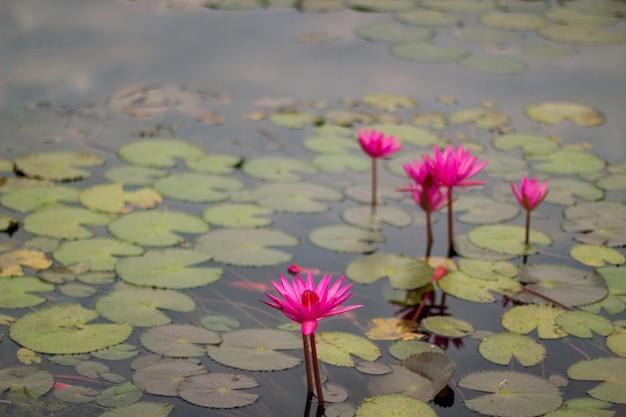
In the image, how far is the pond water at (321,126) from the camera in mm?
2781

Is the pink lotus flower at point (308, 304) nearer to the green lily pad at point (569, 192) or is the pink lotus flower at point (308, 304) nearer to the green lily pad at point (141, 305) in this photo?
the green lily pad at point (141, 305)

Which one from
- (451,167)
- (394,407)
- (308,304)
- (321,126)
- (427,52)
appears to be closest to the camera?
(308,304)

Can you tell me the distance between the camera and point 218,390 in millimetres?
2527

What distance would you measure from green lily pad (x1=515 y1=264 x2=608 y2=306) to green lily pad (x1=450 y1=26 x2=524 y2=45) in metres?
2.76

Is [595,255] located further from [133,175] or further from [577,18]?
[577,18]

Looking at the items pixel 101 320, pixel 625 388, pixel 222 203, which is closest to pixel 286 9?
pixel 222 203

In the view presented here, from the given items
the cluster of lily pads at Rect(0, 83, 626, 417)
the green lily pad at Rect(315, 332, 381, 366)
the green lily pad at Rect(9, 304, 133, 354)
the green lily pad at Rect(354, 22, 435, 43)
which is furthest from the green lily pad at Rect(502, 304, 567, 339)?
the green lily pad at Rect(354, 22, 435, 43)

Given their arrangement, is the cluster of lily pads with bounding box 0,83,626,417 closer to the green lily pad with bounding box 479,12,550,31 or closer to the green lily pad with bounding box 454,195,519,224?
the green lily pad with bounding box 454,195,519,224

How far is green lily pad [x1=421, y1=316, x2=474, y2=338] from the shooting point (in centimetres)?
288

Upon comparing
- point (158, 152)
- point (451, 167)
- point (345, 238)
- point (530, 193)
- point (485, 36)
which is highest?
point (485, 36)

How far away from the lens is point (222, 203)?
3.72 m

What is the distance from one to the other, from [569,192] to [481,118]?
0.88m

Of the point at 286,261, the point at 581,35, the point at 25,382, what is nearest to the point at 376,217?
the point at 286,261

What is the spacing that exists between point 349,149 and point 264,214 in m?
0.79
